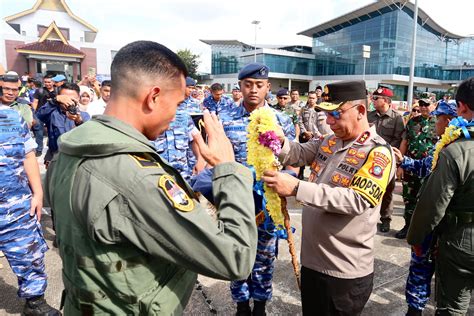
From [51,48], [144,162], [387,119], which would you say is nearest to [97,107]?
[144,162]

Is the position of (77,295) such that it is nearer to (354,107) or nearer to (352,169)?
(352,169)

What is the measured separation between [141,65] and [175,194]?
48 centimetres

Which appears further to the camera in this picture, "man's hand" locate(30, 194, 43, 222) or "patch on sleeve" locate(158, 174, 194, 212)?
"man's hand" locate(30, 194, 43, 222)

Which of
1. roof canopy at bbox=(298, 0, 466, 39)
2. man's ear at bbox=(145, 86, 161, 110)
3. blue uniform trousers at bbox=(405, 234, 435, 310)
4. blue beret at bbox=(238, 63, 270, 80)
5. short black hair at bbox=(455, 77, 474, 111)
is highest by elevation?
roof canopy at bbox=(298, 0, 466, 39)

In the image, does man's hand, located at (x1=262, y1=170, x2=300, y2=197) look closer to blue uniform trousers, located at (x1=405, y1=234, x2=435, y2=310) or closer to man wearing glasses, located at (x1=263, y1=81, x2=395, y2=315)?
man wearing glasses, located at (x1=263, y1=81, x2=395, y2=315)

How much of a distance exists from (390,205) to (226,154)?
445 cm

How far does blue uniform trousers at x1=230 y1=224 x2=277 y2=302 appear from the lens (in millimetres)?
2961

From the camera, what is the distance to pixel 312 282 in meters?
2.16

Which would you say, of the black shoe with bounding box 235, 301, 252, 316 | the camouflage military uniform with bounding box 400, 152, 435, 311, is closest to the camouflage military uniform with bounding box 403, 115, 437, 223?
the camouflage military uniform with bounding box 400, 152, 435, 311

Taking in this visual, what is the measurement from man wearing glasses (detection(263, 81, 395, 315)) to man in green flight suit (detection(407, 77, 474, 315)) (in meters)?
0.40

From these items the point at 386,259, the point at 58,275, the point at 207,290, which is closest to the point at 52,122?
the point at 58,275

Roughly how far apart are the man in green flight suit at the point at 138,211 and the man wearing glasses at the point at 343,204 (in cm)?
80

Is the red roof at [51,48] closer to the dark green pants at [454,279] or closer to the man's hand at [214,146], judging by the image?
the man's hand at [214,146]

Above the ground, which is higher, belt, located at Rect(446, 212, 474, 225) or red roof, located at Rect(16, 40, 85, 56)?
red roof, located at Rect(16, 40, 85, 56)
